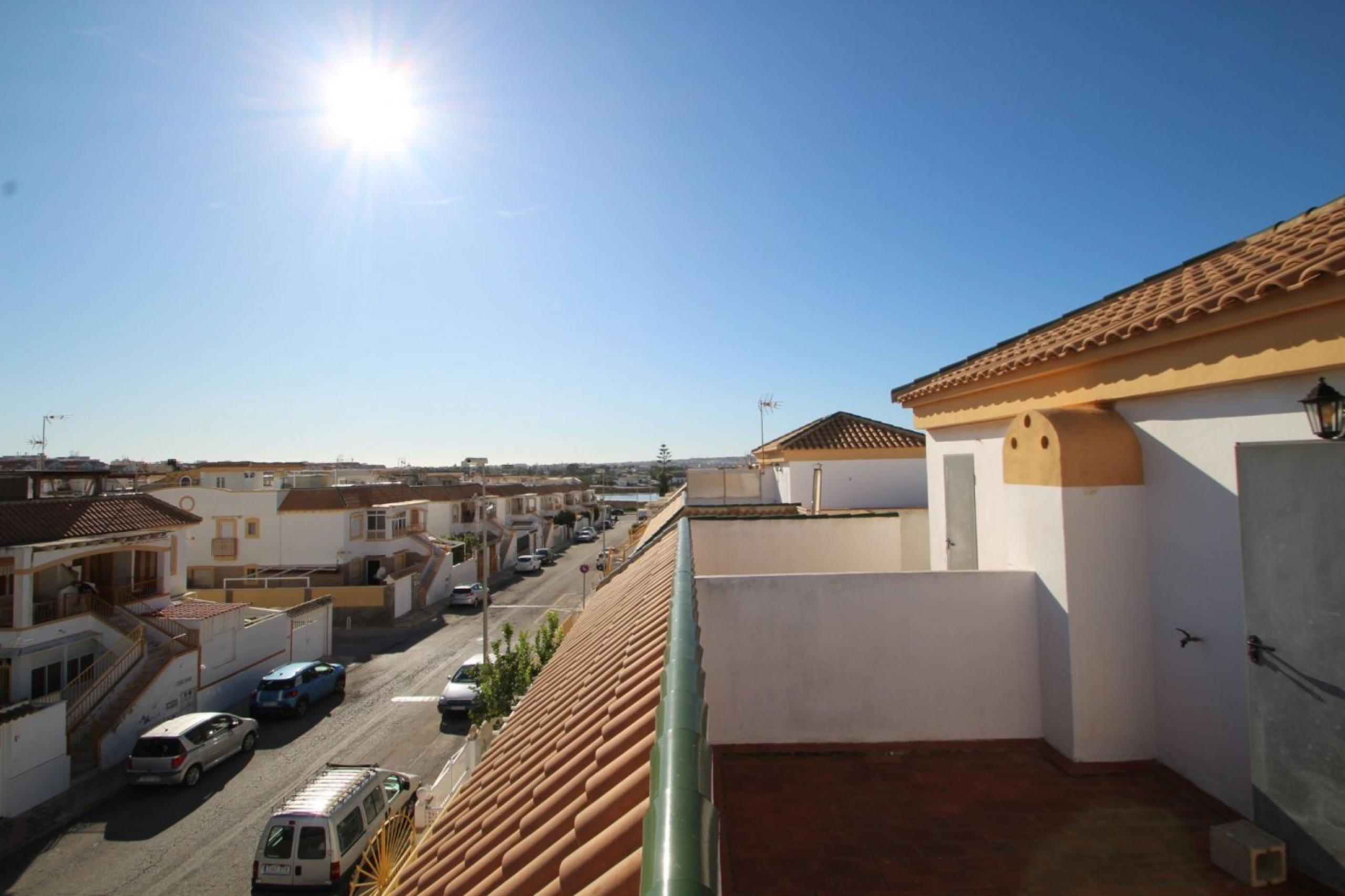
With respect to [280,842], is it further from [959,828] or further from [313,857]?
[959,828]

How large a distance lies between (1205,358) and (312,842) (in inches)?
477

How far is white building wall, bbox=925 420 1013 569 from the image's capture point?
600 centimetres

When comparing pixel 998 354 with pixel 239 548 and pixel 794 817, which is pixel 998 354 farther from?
pixel 239 548

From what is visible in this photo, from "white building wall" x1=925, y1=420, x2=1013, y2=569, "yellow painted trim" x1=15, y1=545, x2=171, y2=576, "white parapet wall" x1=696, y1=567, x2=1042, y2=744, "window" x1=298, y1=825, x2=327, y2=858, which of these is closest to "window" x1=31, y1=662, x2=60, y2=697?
"yellow painted trim" x1=15, y1=545, x2=171, y2=576

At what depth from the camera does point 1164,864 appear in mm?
3445

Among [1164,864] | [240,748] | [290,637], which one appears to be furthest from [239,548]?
[1164,864]

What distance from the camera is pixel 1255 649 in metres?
3.47

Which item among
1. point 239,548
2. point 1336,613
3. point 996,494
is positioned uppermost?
point 996,494

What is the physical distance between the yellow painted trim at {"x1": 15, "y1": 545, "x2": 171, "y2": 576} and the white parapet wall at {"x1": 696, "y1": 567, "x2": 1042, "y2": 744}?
20.0 metres

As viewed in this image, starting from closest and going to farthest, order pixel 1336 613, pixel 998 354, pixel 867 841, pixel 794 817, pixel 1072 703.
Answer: pixel 1336 613 < pixel 867 841 < pixel 794 817 < pixel 1072 703 < pixel 998 354

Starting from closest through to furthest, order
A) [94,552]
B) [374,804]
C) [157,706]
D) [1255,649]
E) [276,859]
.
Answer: [1255,649]
[276,859]
[374,804]
[157,706]
[94,552]

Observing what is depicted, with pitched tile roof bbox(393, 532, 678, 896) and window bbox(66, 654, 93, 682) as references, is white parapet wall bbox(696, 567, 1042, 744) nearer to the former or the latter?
pitched tile roof bbox(393, 532, 678, 896)

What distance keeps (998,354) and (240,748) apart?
58.9 feet

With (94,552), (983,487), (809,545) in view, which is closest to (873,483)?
(809,545)
